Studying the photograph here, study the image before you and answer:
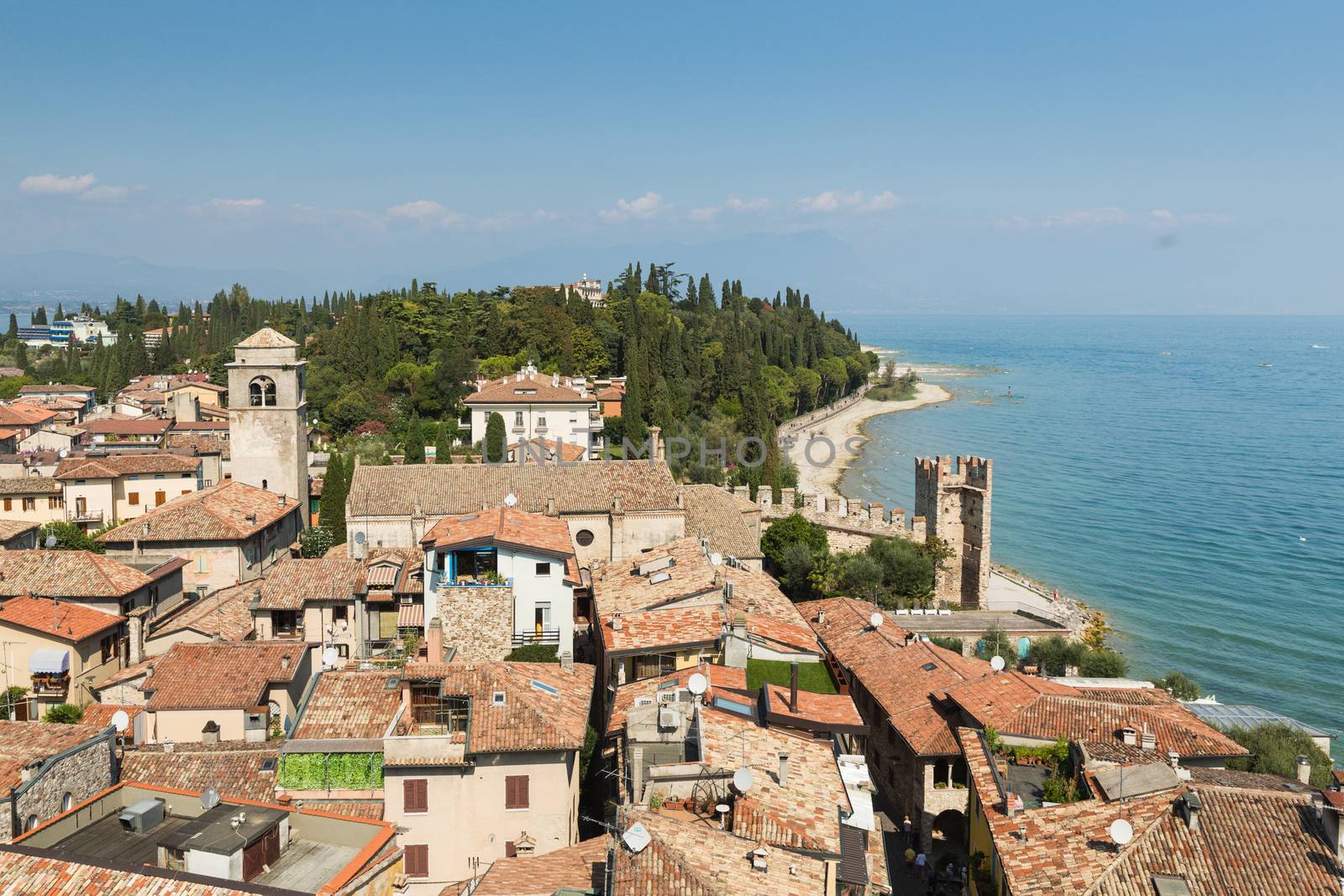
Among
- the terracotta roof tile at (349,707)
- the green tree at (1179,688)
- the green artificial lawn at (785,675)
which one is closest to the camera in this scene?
the terracotta roof tile at (349,707)

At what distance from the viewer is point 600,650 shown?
21.6 meters

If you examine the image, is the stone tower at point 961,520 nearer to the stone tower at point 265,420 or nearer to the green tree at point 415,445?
the green tree at point 415,445

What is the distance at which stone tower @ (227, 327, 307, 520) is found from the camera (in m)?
36.3

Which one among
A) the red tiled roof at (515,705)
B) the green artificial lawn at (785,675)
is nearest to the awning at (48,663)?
the red tiled roof at (515,705)

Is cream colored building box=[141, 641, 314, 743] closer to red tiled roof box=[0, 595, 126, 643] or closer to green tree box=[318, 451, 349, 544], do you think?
red tiled roof box=[0, 595, 126, 643]

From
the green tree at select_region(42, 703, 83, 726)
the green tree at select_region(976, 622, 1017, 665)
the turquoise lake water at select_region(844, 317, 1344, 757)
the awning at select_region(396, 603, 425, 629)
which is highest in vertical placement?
the awning at select_region(396, 603, 425, 629)

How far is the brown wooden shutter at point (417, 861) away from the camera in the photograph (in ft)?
48.4

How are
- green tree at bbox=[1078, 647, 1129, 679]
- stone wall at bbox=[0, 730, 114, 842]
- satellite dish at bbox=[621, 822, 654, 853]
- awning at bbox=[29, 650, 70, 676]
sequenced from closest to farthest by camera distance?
satellite dish at bbox=[621, 822, 654, 853]
stone wall at bbox=[0, 730, 114, 842]
awning at bbox=[29, 650, 70, 676]
green tree at bbox=[1078, 647, 1129, 679]

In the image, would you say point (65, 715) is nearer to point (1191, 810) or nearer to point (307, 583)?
point (307, 583)

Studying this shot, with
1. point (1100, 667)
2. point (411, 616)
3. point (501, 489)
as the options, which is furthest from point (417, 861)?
point (1100, 667)

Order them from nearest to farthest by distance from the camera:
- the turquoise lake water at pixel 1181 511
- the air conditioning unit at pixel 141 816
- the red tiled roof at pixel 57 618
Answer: the air conditioning unit at pixel 141 816
the red tiled roof at pixel 57 618
the turquoise lake water at pixel 1181 511

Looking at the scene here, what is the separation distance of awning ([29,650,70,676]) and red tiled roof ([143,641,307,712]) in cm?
304

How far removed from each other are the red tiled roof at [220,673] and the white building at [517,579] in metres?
3.11

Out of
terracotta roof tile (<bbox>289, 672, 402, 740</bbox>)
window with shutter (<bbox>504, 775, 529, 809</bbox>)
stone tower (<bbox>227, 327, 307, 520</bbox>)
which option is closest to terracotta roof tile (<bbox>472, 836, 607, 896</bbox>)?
window with shutter (<bbox>504, 775, 529, 809</bbox>)
